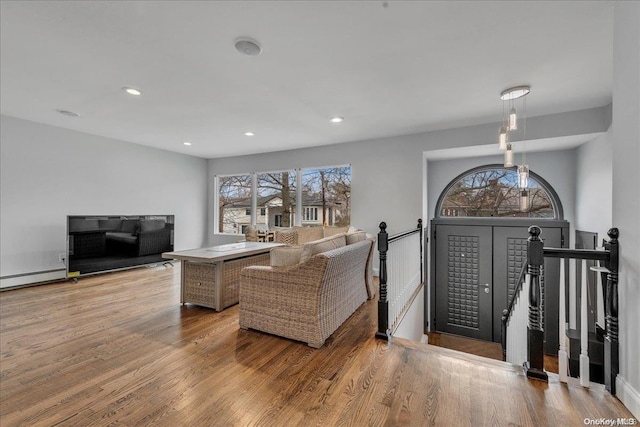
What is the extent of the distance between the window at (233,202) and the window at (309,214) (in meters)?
1.48

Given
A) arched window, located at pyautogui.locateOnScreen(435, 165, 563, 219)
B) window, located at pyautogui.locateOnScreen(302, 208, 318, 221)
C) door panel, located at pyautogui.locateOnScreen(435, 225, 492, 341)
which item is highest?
arched window, located at pyautogui.locateOnScreen(435, 165, 563, 219)

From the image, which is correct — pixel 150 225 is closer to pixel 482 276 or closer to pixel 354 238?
pixel 354 238

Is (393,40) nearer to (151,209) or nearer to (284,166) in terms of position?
(284,166)

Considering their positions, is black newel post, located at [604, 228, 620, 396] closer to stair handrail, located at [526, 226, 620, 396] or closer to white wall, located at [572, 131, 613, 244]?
stair handrail, located at [526, 226, 620, 396]

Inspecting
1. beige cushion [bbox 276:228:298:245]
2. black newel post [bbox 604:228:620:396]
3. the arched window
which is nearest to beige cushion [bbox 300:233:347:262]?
black newel post [bbox 604:228:620:396]

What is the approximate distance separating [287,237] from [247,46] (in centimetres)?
356

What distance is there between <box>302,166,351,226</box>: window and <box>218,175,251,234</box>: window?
1.57m

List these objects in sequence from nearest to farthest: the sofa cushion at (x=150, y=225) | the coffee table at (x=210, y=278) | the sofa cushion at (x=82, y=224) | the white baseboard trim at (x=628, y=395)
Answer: the white baseboard trim at (x=628, y=395), the coffee table at (x=210, y=278), the sofa cushion at (x=82, y=224), the sofa cushion at (x=150, y=225)

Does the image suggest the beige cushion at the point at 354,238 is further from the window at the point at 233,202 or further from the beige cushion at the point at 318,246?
the window at the point at 233,202

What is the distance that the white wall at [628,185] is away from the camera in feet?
4.97

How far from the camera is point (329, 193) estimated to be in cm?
560

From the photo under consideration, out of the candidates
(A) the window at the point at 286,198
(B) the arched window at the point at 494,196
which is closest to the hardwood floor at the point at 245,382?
(A) the window at the point at 286,198

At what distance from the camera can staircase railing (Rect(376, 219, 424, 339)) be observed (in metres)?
2.52

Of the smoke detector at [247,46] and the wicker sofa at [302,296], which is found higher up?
the smoke detector at [247,46]
